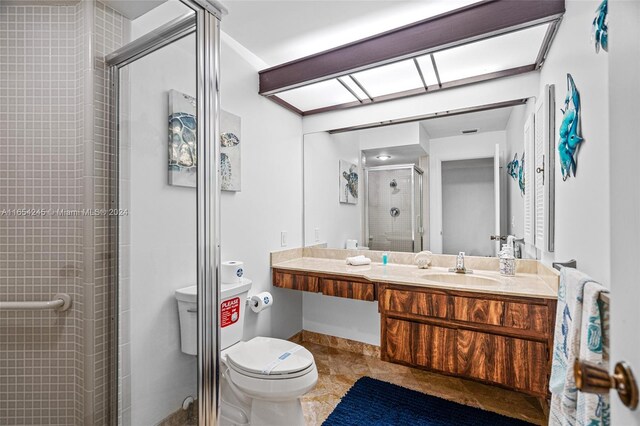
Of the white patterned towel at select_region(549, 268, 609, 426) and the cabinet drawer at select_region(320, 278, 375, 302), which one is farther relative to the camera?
the cabinet drawer at select_region(320, 278, 375, 302)

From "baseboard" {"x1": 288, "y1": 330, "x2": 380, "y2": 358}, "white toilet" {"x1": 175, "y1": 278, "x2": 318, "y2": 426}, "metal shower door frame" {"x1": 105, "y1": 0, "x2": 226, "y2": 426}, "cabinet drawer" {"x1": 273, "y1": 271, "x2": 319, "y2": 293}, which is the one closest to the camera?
"metal shower door frame" {"x1": 105, "y1": 0, "x2": 226, "y2": 426}

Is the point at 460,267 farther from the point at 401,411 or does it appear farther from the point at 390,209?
the point at 401,411

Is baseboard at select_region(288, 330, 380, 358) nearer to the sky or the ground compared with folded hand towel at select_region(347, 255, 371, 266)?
nearer to the ground

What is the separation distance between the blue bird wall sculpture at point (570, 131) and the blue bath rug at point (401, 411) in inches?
56.4

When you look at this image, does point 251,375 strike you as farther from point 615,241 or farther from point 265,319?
point 615,241

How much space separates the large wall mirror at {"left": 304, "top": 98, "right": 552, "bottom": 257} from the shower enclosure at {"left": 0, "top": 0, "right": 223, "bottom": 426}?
5.60ft

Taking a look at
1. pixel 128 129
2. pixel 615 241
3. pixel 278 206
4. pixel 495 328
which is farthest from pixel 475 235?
pixel 128 129

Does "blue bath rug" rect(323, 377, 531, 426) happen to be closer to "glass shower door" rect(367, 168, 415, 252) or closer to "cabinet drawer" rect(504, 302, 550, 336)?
"cabinet drawer" rect(504, 302, 550, 336)

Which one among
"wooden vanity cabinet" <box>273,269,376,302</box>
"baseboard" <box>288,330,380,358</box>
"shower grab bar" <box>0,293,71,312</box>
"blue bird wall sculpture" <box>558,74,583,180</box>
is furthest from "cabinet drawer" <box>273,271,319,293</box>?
"blue bird wall sculpture" <box>558,74,583,180</box>

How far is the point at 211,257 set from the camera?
1185 millimetres

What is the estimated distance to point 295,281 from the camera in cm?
248

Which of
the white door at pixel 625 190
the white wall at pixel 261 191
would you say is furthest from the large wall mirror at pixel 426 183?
the white door at pixel 625 190

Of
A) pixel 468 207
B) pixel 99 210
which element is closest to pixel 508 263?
pixel 468 207

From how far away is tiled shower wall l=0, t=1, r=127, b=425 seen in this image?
103cm
